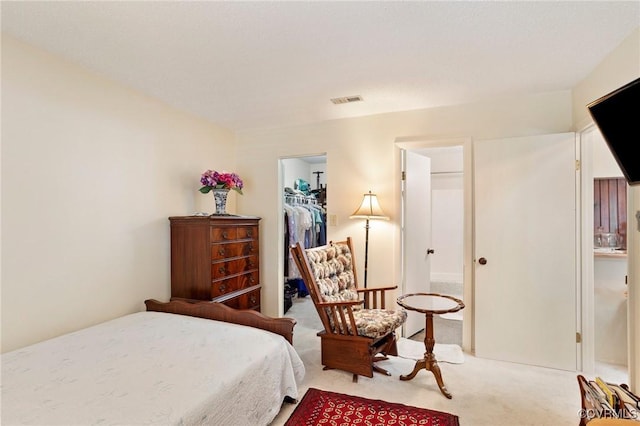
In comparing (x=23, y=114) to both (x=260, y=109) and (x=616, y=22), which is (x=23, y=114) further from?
(x=616, y=22)

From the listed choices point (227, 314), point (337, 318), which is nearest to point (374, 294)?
point (337, 318)

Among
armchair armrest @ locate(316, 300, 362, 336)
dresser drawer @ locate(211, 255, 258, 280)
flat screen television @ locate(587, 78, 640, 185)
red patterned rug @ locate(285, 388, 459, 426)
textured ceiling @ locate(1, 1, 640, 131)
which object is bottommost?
red patterned rug @ locate(285, 388, 459, 426)

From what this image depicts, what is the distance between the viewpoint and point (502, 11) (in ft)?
5.56

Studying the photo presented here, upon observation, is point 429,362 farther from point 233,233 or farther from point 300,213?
point 300,213

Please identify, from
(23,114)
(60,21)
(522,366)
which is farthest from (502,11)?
(23,114)

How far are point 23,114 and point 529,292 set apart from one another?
405 cm

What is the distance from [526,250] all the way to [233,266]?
2.73 metres

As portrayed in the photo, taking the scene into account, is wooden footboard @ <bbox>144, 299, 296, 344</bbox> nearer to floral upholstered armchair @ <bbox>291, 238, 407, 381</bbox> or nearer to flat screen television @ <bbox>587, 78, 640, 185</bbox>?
floral upholstered armchair @ <bbox>291, 238, 407, 381</bbox>

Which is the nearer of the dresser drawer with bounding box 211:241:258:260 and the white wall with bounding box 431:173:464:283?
the dresser drawer with bounding box 211:241:258:260

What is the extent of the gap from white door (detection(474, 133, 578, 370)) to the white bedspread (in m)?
1.90

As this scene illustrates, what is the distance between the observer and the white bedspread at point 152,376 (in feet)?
4.34

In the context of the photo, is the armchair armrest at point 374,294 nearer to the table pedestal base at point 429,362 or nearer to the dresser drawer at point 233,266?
the table pedestal base at point 429,362

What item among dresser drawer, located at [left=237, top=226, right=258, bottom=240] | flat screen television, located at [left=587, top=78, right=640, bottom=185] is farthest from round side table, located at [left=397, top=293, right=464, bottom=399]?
dresser drawer, located at [left=237, top=226, right=258, bottom=240]

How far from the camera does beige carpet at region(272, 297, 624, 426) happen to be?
6.76 ft
